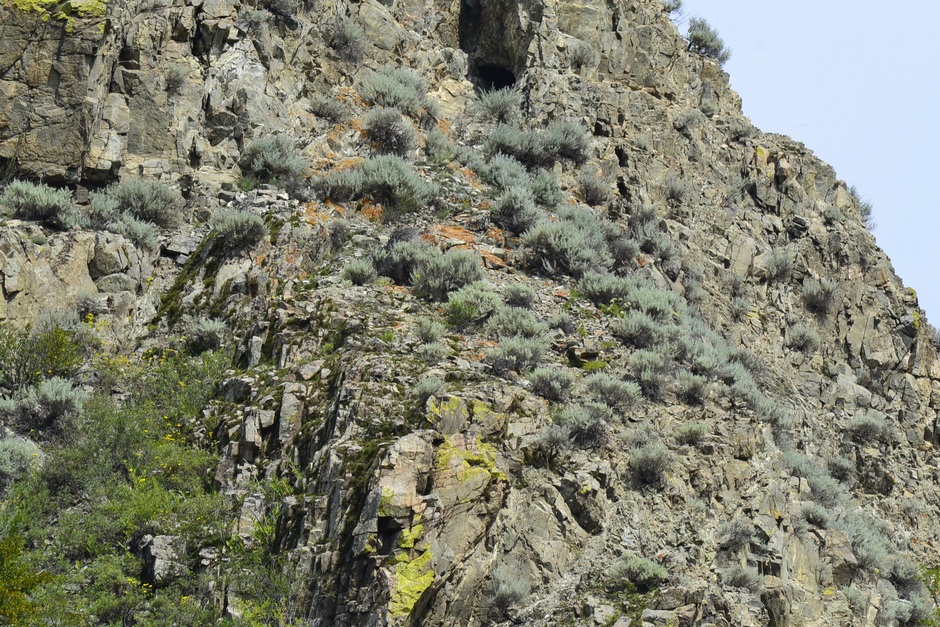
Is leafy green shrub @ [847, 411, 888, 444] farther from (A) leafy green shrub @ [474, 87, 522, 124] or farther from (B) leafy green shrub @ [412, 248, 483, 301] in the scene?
(A) leafy green shrub @ [474, 87, 522, 124]

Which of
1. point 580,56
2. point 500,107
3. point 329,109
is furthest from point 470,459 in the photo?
point 580,56

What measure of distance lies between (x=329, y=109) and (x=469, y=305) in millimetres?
7785

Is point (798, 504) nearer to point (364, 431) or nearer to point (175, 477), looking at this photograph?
point (364, 431)

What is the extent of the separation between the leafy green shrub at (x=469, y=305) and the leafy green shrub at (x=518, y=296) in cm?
37

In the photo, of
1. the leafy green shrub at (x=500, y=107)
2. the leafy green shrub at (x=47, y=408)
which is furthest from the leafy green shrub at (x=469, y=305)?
the leafy green shrub at (x=500, y=107)

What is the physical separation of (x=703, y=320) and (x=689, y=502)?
26.0ft

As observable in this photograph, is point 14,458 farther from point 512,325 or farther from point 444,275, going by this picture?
point 512,325

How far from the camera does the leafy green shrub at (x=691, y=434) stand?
→ 48.7 feet

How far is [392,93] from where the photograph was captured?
2225 cm

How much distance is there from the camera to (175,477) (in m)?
13.8

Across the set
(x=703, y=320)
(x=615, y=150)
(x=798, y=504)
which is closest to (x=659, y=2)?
(x=615, y=150)

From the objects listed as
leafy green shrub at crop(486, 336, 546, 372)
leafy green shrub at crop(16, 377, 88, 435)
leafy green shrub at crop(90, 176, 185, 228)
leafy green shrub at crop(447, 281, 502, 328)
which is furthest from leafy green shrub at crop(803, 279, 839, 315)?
leafy green shrub at crop(16, 377, 88, 435)

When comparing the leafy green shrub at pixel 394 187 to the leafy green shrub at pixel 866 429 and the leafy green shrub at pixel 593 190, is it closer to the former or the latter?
the leafy green shrub at pixel 593 190

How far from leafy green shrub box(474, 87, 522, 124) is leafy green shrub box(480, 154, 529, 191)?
2.25 metres
